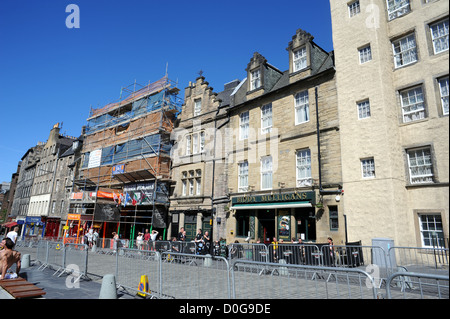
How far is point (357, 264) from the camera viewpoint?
36.7 feet

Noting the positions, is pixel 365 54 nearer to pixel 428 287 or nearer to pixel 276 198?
pixel 276 198

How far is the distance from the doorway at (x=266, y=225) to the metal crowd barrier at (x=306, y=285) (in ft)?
40.7

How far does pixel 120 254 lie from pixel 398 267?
356 inches

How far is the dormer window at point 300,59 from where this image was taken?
19.0 metres

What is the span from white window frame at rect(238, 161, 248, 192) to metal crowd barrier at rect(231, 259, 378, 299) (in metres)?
14.1

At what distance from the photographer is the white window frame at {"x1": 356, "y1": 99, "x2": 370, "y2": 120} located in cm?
1466

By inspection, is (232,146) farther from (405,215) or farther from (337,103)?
(405,215)

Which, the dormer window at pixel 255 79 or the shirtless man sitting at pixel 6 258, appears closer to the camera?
the shirtless man sitting at pixel 6 258

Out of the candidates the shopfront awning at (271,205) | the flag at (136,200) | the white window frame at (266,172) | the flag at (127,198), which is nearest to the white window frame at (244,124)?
the white window frame at (266,172)

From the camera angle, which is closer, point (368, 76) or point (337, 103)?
point (368, 76)

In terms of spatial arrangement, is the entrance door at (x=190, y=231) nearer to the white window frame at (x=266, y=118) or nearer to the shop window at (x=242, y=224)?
the shop window at (x=242, y=224)

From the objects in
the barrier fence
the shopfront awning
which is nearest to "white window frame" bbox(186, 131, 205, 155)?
the shopfront awning
